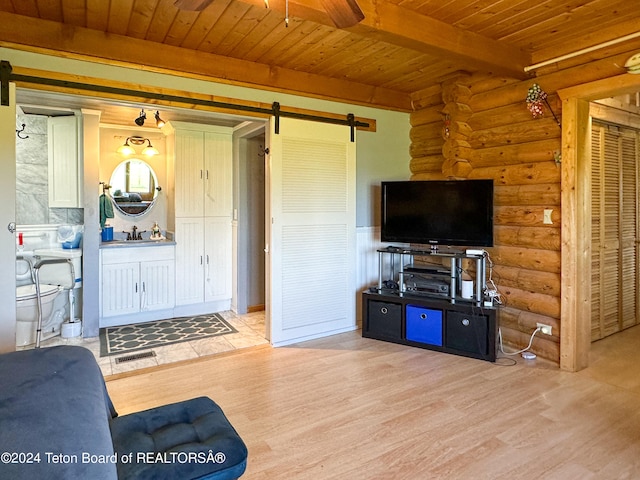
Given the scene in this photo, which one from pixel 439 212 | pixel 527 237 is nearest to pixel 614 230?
pixel 527 237

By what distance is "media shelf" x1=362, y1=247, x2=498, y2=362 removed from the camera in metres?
3.42

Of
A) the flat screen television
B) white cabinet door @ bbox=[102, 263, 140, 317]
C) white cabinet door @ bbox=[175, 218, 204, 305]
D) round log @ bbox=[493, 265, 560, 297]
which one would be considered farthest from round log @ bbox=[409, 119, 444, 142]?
white cabinet door @ bbox=[102, 263, 140, 317]

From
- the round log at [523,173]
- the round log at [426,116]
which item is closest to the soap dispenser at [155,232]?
the round log at [426,116]

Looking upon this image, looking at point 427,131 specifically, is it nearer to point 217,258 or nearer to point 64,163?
point 217,258

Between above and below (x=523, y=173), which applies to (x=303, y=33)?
above

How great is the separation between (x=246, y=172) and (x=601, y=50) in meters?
3.57

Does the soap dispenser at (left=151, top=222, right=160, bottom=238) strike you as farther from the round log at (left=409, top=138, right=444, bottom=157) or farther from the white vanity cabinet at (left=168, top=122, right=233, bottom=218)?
the round log at (left=409, top=138, right=444, bottom=157)

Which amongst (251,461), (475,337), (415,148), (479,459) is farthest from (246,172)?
(479,459)

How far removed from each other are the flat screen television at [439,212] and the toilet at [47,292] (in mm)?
3102

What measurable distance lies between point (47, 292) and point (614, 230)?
17.9 feet

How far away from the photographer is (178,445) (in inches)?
58.3

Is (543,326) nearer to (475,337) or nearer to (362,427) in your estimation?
(475,337)

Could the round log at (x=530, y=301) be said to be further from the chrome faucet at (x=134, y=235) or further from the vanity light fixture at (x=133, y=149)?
the vanity light fixture at (x=133, y=149)

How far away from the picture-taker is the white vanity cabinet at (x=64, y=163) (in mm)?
4062
